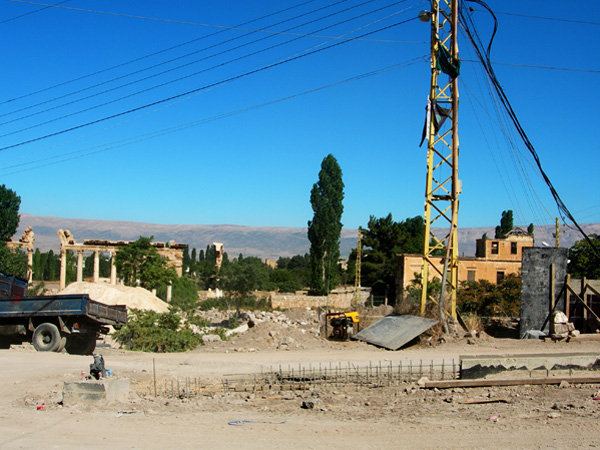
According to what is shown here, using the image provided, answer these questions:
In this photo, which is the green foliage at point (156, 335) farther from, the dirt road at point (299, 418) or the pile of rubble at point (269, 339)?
the dirt road at point (299, 418)

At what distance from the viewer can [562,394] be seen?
11211 millimetres

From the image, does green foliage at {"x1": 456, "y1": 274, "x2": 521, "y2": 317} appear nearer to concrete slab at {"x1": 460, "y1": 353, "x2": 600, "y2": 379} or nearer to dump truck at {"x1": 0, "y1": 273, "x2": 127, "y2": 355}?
concrete slab at {"x1": 460, "y1": 353, "x2": 600, "y2": 379}

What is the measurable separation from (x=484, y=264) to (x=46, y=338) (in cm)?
4032

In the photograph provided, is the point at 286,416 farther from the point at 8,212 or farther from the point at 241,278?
the point at 8,212

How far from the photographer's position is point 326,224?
59.8m

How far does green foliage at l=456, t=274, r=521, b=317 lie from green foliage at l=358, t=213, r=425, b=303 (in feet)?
107

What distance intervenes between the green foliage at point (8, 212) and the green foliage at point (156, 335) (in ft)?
160

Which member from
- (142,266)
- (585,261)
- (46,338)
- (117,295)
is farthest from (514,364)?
(142,266)

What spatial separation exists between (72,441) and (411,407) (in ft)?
18.2

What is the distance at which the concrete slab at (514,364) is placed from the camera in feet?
40.4

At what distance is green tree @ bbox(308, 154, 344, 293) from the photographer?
58.4 metres

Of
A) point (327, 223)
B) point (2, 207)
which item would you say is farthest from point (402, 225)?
point (2, 207)

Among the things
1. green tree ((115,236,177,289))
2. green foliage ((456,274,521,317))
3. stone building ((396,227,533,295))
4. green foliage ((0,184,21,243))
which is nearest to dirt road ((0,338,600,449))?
green foliage ((456,274,521,317))

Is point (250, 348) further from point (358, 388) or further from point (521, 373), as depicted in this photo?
point (521, 373)
